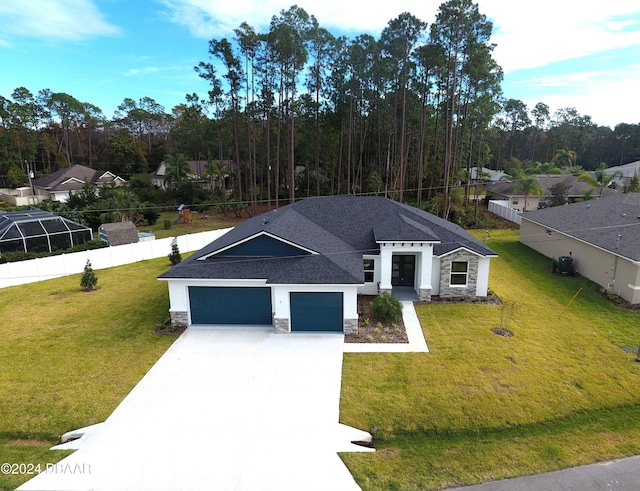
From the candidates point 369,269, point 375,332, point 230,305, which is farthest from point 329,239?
point 230,305

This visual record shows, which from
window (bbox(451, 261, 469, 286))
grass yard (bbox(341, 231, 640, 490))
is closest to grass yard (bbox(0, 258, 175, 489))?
grass yard (bbox(341, 231, 640, 490))

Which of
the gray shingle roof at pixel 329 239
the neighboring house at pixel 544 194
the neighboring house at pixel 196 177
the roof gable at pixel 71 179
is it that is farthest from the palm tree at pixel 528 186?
the roof gable at pixel 71 179

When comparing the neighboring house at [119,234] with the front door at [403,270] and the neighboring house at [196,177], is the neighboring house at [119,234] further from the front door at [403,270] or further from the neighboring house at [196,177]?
the neighboring house at [196,177]

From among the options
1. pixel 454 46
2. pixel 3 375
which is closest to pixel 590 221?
pixel 454 46

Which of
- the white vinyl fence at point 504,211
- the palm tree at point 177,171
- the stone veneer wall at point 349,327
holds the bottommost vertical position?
the stone veneer wall at point 349,327

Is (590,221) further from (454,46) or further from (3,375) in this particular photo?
(3,375)

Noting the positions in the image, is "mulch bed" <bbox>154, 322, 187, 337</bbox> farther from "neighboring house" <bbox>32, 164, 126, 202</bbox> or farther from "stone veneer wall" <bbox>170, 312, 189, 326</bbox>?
"neighboring house" <bbox>32, 164, 126, 202</bbox>

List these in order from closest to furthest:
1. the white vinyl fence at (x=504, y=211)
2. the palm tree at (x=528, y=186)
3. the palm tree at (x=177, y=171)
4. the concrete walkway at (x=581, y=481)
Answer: the concrete walkway at (x=581, y=481), the white vinyl fence at (x=504, y=211), the palm tree at (x=528, y=186), the palm tree at (x=177, y=171)

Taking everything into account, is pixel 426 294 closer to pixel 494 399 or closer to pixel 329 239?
pixel 329 239
